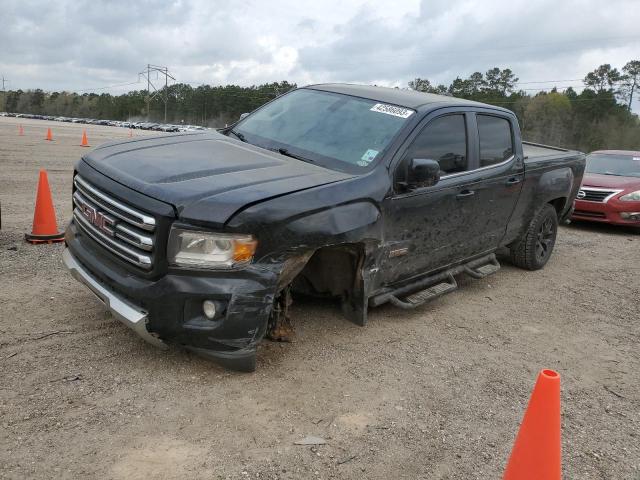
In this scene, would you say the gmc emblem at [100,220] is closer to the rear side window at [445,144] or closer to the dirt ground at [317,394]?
the dirt ground at [317,394]

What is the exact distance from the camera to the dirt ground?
2.72 metres

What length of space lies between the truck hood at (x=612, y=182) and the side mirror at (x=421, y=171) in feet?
22.3

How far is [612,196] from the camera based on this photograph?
9.26 m

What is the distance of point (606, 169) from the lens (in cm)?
1037

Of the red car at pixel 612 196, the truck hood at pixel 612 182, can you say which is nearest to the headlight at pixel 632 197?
the red car at pixel 612 196

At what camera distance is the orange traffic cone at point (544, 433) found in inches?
90.8

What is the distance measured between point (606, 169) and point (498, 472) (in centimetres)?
913

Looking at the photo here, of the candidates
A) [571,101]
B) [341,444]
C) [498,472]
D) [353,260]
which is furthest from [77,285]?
[571,101]

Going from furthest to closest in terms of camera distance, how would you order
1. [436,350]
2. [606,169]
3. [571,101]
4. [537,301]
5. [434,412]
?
1. [571,101]
2. [606,169]
3. [537,301]
4. [436,350]
5. [434,412]

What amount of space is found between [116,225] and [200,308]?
2.44ft

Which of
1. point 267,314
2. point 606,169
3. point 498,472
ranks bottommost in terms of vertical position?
point 498,472

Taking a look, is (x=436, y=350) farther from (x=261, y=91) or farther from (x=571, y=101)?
(x=261, y=91)

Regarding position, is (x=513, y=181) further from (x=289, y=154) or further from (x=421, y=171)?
(x=289, y=154)

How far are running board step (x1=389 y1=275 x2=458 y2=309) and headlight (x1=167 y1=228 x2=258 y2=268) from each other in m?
1.58
